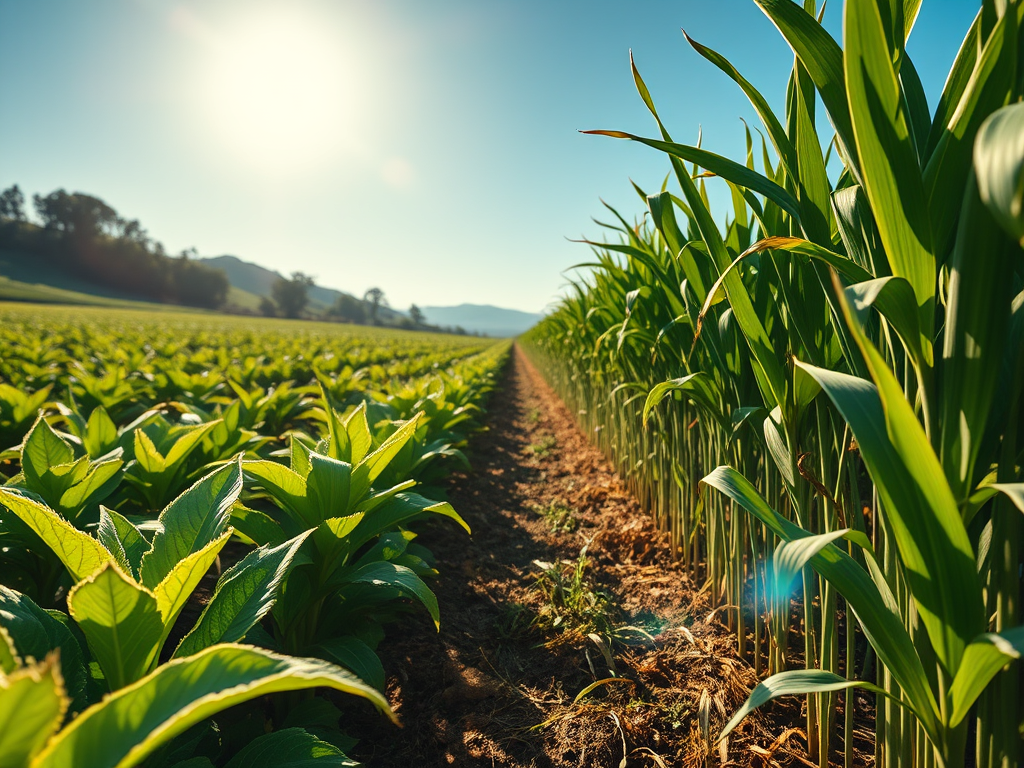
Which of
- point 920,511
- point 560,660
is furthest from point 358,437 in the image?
point 920,511

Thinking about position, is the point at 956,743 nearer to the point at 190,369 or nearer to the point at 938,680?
the point at 938,680

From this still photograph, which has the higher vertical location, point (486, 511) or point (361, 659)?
point (361, 659)

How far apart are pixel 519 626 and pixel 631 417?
4.76 feet

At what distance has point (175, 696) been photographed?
50 centimetres

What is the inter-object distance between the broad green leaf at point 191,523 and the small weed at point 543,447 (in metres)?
3.59

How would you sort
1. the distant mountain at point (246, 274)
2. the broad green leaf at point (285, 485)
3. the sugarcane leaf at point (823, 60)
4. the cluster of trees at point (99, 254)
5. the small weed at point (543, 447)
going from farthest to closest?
1. the distant mountain at point (246, 274)
2. the cluster of trees at point (99, 254)
3. the small weed at point (543, 447)
4. the broad green leaf at point (285, 485)
5. the sugarcane leaf at point (823, 60)

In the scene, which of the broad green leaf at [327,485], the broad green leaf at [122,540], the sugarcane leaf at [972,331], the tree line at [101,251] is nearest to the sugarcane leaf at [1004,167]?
the sugarcane leaf at [972,331]

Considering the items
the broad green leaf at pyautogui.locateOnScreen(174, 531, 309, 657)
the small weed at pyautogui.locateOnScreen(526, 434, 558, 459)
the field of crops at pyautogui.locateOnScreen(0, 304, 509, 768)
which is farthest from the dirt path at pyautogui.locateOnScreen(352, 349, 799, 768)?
the small weed at pyautogui.locateOnScreen(526, 434, 558, 459)

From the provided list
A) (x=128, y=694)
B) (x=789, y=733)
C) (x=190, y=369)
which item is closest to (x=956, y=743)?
(x=789, y=733)

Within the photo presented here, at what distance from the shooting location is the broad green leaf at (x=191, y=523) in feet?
2.96

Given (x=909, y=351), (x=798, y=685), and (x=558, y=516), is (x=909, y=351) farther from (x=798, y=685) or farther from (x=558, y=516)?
(x=558, y=516)

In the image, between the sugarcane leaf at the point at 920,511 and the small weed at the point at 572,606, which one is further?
the small weed at the point at 572,606

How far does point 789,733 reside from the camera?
115 centimetres

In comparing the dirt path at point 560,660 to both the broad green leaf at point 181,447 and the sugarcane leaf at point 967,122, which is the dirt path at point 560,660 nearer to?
the broad green leaf at point 181,447
